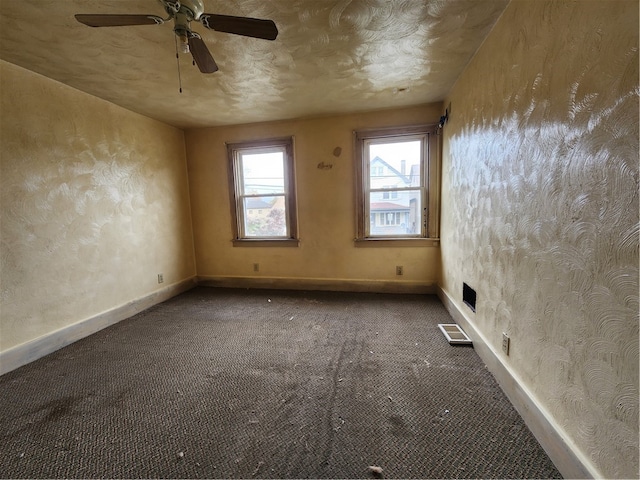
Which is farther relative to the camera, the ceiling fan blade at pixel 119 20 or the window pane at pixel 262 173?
the window pane at pixel 262 173

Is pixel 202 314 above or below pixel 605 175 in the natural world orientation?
below

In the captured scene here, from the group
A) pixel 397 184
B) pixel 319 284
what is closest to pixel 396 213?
pixel 397 184

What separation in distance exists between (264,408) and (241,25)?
7.05 feet

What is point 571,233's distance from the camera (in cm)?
108

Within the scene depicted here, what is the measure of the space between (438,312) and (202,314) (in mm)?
2675

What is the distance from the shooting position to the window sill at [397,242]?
334 cm

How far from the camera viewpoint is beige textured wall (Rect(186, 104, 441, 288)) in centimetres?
341

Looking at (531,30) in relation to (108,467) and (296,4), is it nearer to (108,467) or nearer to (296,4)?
(296,4)

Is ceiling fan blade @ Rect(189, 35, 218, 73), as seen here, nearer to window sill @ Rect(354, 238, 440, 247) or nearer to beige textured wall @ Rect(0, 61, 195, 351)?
beige textured wall @ Rect(0, 61, 195, 351)

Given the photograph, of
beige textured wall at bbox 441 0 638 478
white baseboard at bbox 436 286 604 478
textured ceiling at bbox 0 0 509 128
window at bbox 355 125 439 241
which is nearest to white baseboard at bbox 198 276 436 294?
window at bbox 355 125 439 241

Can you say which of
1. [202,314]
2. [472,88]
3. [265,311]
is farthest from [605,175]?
[202,314]

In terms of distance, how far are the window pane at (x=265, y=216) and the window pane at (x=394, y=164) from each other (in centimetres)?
136

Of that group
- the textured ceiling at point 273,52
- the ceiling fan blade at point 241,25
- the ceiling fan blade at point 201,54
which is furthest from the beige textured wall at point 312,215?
the ceiling fan blade at point 241,25

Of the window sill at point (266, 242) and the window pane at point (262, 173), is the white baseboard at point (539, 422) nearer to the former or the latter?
the window sill at point (266, 242)
